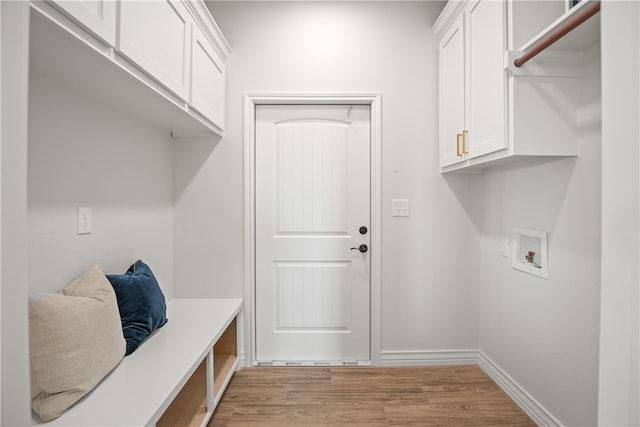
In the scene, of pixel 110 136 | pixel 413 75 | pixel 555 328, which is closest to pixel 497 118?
pixel 413 75

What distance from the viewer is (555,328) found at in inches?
63.7

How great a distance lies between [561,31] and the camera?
121cm

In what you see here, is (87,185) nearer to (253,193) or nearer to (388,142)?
(253,193)

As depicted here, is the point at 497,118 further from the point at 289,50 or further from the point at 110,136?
the point at 110,136

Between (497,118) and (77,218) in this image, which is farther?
(497,118)

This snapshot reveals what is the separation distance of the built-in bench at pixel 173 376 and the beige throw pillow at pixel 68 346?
5cm

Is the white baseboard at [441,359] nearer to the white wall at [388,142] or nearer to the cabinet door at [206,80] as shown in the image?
the white wall at [388,142]

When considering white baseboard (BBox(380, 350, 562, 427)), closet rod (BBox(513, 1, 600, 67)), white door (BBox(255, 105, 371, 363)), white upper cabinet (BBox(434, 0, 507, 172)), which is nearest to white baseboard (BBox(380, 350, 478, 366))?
white baseboard (BBox(380, 350, 562, 427))

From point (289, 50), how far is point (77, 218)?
1746 millimetres

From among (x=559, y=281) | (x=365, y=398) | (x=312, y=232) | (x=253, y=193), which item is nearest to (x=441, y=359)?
(x=365, y=398)

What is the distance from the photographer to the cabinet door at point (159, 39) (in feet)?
3.89

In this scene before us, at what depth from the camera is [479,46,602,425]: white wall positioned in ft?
4.60

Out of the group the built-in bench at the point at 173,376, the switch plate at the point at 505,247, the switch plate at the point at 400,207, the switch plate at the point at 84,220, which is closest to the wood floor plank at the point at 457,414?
the switch plate at the point at 505,247

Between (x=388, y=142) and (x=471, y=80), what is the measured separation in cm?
67
